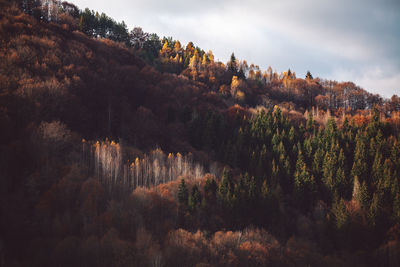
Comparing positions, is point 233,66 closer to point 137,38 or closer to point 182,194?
point 137,38

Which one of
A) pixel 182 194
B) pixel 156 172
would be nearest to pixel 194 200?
pixel 182 194

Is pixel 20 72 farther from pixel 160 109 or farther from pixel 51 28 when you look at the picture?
pixel 160 109

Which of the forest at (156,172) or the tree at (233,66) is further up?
the tree at (233,66)

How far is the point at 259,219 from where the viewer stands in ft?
169

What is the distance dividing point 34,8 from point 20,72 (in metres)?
34.7

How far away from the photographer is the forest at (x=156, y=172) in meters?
35.4

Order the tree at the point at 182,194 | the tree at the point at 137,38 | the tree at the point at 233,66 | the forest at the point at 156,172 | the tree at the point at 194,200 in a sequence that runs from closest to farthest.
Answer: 1. the forest at the point at 156,172
2. the tree at the point at 194,200
3. the tree at the point at 182,194
4. the tree at the point at 137,38
5. the tree at the point at 233,66

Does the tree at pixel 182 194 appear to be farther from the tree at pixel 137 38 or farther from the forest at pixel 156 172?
the tree at pixel 137 38

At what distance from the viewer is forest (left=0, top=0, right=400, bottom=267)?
35.4 metres

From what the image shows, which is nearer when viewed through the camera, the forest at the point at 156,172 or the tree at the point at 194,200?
the forest at the point at 156,172

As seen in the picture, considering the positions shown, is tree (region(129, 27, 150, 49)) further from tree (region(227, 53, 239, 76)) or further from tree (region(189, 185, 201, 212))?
tree (region(189, 185, 201, 212))

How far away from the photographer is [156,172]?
50.8 metres

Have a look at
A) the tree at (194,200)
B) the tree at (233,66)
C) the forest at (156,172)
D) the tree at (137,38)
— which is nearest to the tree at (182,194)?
the forest at (156,172)

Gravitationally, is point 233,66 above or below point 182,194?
above
